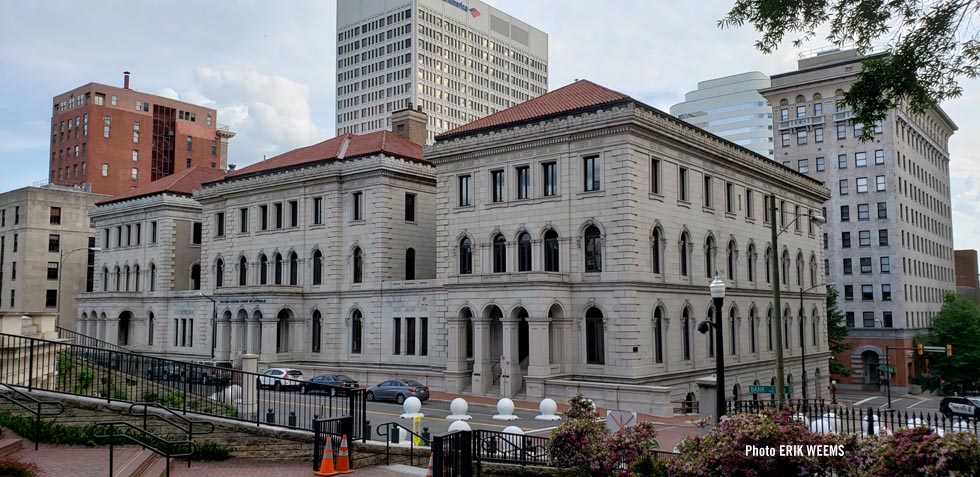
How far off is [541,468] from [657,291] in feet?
79.6

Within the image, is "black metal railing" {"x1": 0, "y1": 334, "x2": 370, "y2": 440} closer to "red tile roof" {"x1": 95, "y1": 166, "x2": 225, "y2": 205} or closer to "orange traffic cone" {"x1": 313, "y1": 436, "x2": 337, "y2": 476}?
"orange traffic cone" {"x1": 313, "y1": 436, "x2": 337, "y2": 476}

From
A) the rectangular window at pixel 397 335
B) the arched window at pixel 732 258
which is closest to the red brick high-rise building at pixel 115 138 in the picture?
the rectangular window at pixel 397 335

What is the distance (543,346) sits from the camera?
126 ft

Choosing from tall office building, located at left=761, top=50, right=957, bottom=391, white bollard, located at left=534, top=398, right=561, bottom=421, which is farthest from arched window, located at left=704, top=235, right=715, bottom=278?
tall office building, located at left=761, top=50, right=957, bottom=391

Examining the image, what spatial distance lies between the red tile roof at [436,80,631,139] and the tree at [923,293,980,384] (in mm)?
50561

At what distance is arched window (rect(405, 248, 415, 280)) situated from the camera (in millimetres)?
52062

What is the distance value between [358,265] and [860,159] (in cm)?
5617

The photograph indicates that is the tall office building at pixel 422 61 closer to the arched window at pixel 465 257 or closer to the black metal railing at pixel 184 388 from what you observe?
the arched window at pixel 465 257

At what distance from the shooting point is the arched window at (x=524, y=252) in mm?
41688

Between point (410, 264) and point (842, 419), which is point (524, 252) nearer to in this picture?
point (410, 264)

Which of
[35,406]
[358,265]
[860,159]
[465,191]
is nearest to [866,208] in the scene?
[860,159]

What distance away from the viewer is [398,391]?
38.3 meters

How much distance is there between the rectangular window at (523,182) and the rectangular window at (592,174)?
10.8 feet

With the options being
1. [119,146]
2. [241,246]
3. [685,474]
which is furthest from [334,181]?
[119,146]
